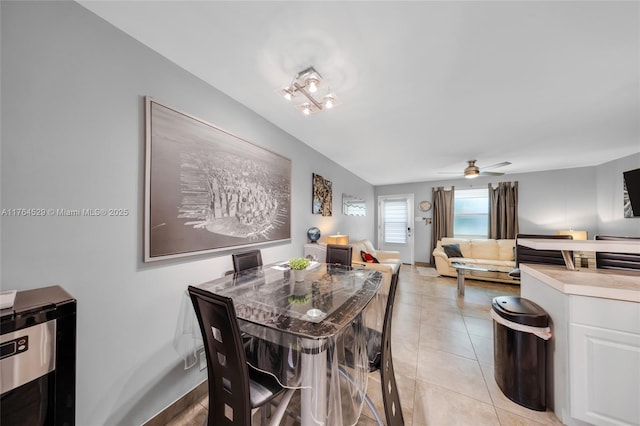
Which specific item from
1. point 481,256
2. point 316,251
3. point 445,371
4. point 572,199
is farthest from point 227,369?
point 572,199

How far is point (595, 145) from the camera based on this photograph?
3217mm

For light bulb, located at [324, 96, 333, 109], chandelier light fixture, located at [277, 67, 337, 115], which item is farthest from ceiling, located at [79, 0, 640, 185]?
light bulb, located at [324, 96, 333, 109]

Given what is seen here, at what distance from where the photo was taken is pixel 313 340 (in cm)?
96

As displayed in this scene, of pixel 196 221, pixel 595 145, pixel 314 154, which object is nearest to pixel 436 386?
pixel 196 221

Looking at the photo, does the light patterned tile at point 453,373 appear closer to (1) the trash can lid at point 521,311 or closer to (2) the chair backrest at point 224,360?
(1) the trash can lid at point 521,311

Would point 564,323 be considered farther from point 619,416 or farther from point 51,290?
point 51,290

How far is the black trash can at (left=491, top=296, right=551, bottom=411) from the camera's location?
1496 millimetres

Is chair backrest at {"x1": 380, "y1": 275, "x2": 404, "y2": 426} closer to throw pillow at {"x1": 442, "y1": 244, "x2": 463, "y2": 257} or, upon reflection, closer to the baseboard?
the baseboard

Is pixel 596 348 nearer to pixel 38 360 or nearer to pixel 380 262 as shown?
pixel 38 360

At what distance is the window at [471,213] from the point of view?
552cm

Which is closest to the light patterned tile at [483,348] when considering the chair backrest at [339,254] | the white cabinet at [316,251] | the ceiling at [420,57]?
the chair backrest at [339,254]

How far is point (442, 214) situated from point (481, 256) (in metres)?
1.37

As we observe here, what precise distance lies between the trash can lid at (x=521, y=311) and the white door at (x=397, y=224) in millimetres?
4631

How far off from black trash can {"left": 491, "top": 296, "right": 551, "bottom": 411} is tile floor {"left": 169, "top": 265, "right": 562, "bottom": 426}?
91 mm
